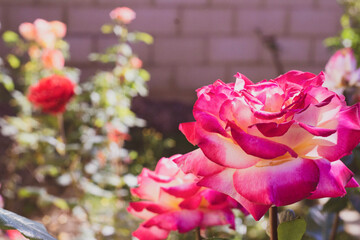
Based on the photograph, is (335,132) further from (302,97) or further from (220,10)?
(220,10)

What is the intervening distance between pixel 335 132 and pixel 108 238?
1.27 metres

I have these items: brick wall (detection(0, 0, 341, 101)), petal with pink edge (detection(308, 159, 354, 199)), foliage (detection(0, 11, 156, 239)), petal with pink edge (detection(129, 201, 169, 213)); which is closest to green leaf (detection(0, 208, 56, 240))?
petal with pink edge (detection(129, 201, 169, 213))

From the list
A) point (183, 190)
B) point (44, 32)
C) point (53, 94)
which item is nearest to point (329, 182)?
point (183, 190)

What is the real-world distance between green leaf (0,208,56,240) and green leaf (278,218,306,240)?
0.20 meters

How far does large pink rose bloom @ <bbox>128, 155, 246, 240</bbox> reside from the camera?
1.59 ft

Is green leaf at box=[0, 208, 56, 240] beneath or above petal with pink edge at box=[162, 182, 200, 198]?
above

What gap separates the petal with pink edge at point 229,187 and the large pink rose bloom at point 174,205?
0.11 m

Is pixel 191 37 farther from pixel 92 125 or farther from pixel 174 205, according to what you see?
pixel 174 205

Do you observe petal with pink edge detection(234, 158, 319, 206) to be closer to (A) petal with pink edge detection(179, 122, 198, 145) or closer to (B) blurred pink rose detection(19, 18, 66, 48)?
(A) petal with pink edge detection(179, 122, 198, 145)

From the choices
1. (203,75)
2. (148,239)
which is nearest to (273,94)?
(148,239)

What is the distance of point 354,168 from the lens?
67 cm

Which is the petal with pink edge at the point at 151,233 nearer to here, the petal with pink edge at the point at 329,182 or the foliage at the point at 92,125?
the petal with pink edge at the point at 329,182

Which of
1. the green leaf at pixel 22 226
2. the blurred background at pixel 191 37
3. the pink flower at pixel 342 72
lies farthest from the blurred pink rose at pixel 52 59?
the green leaf at pixel 22 226

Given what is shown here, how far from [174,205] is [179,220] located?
2 cm
